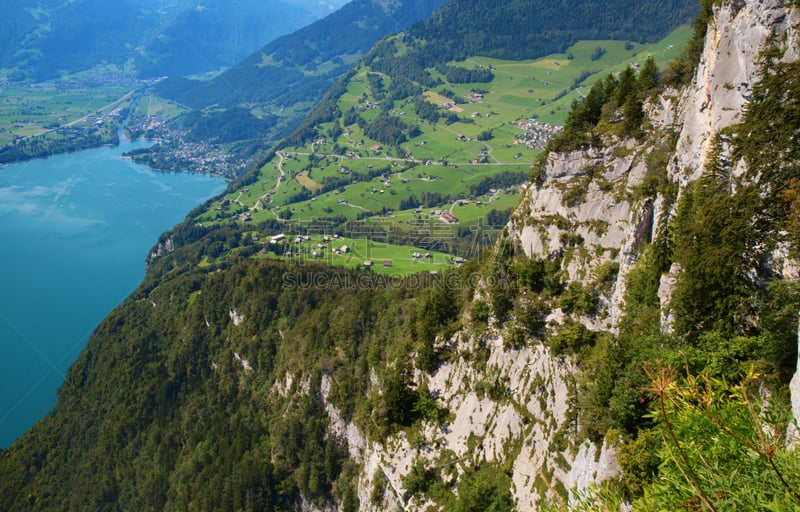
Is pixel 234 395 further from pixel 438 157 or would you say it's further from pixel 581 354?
pixel 438 157

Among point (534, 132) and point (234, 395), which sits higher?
point (534, 132)

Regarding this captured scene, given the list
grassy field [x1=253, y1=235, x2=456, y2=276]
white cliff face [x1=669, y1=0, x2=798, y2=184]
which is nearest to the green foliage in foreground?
grassy field [x1=253, y1=235, x2=456, y2=276]

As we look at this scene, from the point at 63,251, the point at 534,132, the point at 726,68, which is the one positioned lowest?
the point at 63,251

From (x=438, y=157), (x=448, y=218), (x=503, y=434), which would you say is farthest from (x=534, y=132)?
(x=503, y=434)

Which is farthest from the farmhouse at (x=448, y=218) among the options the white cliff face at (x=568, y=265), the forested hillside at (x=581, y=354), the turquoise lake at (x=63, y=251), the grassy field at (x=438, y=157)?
the white cliff face at (x=568, y=265)

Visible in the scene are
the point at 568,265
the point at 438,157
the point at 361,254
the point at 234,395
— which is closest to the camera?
the point at 568,265

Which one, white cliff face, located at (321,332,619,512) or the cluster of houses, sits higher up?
white cliff face, located at (321,332,619,512)

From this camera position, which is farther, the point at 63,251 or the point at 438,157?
the point at 438,157

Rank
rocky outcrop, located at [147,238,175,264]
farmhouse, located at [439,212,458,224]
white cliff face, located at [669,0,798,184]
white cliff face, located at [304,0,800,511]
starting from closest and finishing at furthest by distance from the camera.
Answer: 1. white cliff face, located at [669,0,798,184]
2. white cliff face, located at [304,0,800,511]
3. farmhouse, located at [439,212,458,224]
4. rocky outcrop, located at [147,238,175,264]

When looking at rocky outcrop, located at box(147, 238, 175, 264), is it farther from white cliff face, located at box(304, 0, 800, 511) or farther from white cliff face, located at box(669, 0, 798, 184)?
white cliff face, located at box(669, 0, 798, 184)

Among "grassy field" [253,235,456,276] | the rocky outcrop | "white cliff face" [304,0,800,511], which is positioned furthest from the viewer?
the rocky outcrop
